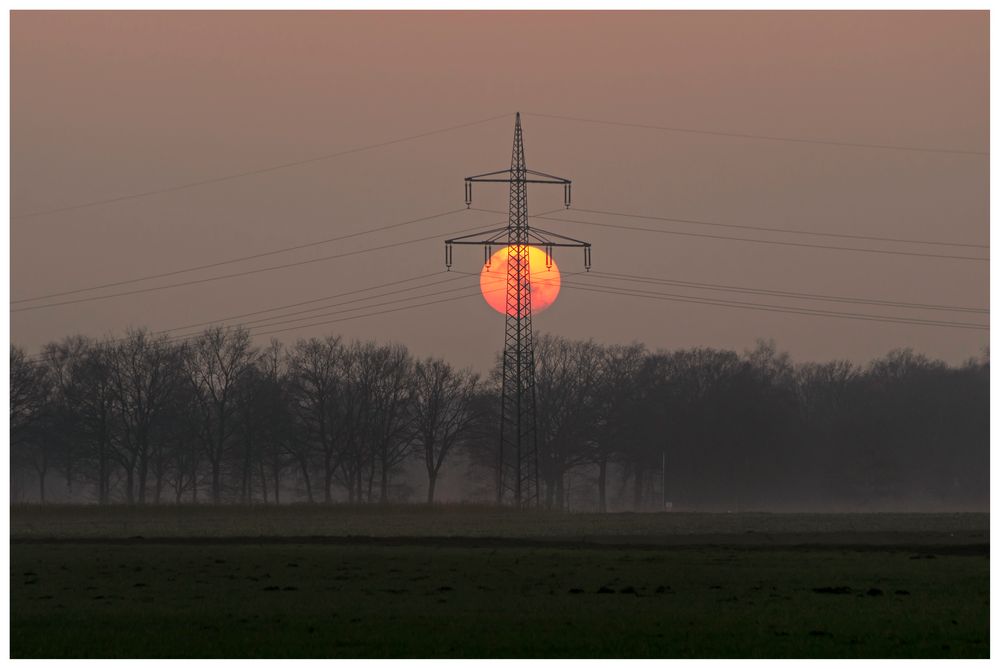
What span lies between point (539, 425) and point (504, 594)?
113 metres

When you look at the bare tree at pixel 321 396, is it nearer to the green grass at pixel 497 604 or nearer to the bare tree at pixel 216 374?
the bare tree at pixel 216 374

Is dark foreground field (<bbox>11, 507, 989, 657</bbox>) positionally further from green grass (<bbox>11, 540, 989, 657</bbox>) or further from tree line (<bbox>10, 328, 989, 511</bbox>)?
tree line (<bbox>10, 328, 989, 511</bbox>)

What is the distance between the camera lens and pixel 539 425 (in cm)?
14812

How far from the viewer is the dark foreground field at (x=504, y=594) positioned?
83.9ft

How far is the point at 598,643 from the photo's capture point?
25.5m

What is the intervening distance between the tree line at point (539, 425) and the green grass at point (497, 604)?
266 feet

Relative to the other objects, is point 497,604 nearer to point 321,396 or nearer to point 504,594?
point 504,594

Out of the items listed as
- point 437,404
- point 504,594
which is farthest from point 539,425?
point 504,594

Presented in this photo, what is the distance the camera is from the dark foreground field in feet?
83.9

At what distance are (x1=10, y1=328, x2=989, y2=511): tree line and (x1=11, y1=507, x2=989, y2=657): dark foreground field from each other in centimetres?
6711

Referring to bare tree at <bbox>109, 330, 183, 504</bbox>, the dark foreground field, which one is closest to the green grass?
the dark foreground field

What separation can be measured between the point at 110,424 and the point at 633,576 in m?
95.6

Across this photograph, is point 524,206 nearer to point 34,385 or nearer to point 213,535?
point 213,535

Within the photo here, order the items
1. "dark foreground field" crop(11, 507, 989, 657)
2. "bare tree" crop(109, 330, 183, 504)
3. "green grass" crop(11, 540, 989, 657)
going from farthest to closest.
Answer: "bare tree" crop(109, 330, 183, 504), "dark foreground field" crop(11, 507, 989, 657), "green grass" crop(11, 540, 989, 657)
